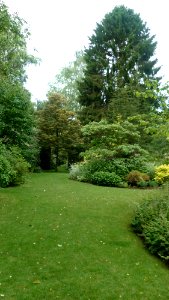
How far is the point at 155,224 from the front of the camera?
680 centimetres

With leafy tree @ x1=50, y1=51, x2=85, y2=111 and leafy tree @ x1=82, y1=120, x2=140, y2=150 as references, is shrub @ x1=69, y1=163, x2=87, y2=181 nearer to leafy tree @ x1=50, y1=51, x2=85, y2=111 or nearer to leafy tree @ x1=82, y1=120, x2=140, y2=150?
leafy tree @ x1=82, y1=120, x2=140, y2=150

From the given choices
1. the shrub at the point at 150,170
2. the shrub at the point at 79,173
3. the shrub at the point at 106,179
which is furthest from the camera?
the shrub at the point at 79,173

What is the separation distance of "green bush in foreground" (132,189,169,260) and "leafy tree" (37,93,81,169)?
1492cm

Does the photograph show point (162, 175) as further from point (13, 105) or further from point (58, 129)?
point (58, 129)

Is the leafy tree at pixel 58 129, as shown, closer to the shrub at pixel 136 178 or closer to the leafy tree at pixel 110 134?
the leafy tree at pixel 110 134

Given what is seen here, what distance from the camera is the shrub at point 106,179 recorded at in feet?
45.9

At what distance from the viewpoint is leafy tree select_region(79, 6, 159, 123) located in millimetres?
28375

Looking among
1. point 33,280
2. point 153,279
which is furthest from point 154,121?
point 33,280

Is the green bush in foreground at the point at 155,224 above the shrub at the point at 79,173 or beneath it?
beneath

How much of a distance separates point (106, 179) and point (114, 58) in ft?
61.2

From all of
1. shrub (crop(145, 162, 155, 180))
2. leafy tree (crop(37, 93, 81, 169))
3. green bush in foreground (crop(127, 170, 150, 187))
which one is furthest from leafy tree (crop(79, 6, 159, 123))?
green bush in foreground (crop(127, 170, 150, 187))

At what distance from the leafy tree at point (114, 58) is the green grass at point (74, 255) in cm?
1928

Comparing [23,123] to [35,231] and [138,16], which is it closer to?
[35,231]

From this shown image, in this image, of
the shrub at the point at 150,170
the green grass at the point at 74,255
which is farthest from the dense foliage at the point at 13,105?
the shrub at the point at 150,170
